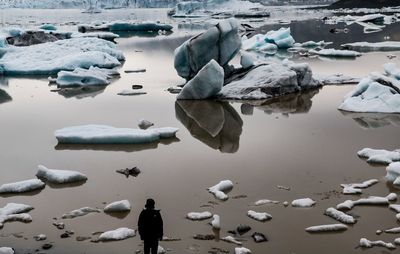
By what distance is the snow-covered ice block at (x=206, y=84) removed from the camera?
14148 mm

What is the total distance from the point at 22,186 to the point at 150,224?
146 inches

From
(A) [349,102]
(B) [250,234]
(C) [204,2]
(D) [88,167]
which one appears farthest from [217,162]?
(C) [204,2]

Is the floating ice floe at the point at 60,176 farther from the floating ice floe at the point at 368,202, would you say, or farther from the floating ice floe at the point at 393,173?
the floating ice floe at the point at 393,173

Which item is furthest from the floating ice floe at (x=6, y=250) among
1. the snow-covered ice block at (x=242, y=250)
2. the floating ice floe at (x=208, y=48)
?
the floating ice floe at (x=208, y=48)

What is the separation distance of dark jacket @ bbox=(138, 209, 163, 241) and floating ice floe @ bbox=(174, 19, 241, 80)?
38.2 feet

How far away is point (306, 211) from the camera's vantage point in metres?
7.10

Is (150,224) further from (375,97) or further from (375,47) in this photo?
(375,47)

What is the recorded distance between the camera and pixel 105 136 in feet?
33.8

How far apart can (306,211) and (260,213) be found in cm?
66

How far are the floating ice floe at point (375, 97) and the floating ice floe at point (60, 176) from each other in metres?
7.49

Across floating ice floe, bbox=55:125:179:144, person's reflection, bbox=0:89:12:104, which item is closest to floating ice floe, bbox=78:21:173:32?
person's reflection, bbox=0:89:12:104

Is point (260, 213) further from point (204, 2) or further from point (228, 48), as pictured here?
point (204, 2)

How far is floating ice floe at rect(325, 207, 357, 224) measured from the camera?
21.9ft

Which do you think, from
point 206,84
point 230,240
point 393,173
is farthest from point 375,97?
point 230,240
